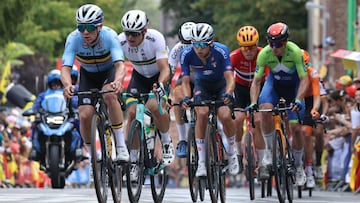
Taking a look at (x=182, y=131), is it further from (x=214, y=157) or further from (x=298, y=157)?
(x=214, y=157)

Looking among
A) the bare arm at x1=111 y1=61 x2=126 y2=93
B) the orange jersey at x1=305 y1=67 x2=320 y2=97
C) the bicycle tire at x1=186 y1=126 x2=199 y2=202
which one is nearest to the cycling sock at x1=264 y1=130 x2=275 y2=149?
the bicycle tire at x1=186 y1=126 x2=199 y2=202

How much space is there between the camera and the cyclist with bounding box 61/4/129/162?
49.2 feet

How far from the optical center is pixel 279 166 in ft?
58.3

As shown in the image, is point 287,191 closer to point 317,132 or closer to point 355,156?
point 317,132

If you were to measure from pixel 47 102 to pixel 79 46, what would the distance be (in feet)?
28.4

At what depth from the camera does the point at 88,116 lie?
589 inches

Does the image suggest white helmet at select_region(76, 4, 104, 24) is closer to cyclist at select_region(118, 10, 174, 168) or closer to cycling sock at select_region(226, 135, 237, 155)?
cyclist at select_region(118, 10, 174, 168)

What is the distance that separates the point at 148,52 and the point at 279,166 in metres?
2.23

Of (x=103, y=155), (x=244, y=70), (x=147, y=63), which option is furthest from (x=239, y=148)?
(x=103, y=155)

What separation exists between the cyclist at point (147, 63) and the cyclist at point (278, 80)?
4.31ft

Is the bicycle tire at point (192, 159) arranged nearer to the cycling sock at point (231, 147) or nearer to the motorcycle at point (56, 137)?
the cycling sock at point (231, 147)

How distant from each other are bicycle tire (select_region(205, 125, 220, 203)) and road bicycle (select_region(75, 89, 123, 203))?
158 centimetres

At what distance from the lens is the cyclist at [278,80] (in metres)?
18.1

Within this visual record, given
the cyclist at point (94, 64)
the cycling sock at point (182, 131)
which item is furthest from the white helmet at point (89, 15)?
the cycling sock at point (182, 131)
